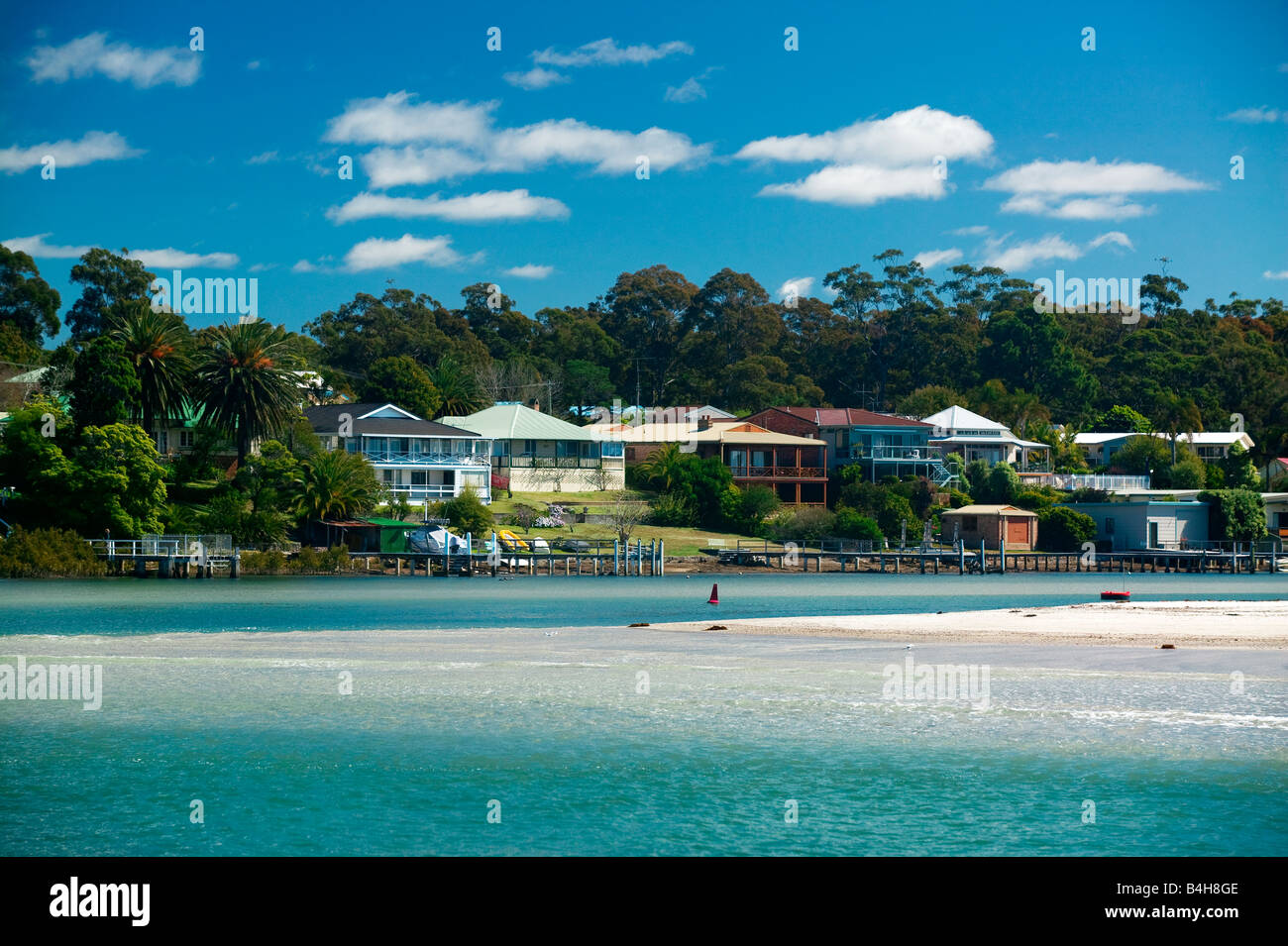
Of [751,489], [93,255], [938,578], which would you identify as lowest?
[938,578]

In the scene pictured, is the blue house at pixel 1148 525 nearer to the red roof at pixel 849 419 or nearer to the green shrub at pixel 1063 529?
the green shrub at pixel 1063 529

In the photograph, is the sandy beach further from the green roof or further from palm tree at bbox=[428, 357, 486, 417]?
palm tree at bbox=[428, 357, 486, 417]

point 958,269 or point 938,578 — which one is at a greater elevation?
point 958,269

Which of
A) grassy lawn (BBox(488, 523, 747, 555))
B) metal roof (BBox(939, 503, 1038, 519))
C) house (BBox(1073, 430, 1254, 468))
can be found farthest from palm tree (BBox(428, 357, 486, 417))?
house (BBox(1073, 430, 1254, 468))

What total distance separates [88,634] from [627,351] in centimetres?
11407

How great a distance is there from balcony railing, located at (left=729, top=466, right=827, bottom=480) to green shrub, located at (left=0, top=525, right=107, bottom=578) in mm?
46247

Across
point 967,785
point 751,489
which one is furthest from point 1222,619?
point 751,489

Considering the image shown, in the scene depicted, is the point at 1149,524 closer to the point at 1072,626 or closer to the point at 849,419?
the point at 849,419

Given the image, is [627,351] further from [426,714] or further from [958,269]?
[426,714]

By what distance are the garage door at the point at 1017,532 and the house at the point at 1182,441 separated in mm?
24728

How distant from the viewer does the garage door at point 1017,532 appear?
308 feet

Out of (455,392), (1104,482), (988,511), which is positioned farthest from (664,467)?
(1104,482)

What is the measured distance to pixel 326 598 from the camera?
57125mm

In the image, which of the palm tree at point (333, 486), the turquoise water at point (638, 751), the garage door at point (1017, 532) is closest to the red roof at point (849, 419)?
the garage door at point (1017, 532)
